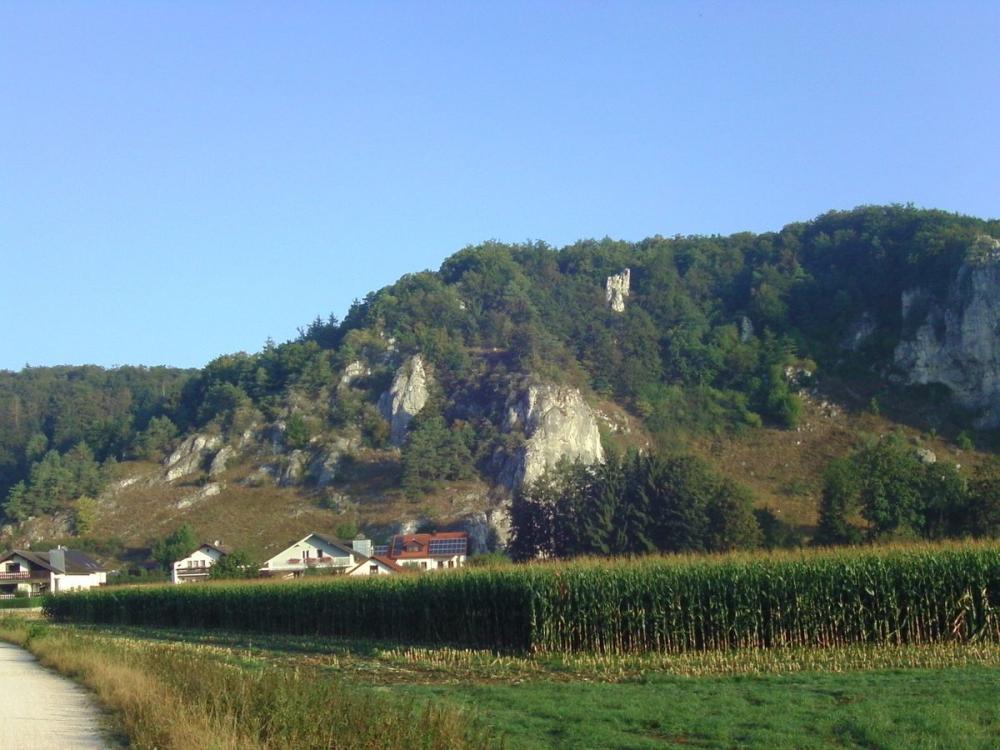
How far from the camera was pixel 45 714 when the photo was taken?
53.3 ft

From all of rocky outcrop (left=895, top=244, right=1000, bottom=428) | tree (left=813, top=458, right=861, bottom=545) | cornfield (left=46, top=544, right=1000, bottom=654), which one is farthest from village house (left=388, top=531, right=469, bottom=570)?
rocky outcrop (left=895, top=244, right=1000, bottom=428)

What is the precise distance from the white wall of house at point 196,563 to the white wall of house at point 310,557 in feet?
17.3

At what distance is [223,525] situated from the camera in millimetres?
100125

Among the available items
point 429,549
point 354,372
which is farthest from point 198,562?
point 354,372

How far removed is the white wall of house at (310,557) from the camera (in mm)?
78875

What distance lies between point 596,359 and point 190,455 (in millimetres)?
49789

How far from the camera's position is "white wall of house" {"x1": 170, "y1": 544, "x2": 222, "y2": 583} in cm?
8194

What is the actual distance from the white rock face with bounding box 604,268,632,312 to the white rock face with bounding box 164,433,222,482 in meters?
56.4

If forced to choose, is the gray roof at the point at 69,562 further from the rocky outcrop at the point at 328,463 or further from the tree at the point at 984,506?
the tree at the point at 984,506

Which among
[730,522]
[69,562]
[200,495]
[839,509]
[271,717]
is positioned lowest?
[69,562]

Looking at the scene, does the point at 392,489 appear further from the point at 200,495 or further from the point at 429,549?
the point at 429,549

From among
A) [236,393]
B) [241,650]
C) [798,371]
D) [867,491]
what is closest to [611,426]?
[798,371]

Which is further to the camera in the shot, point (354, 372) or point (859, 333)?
point (354, 372)

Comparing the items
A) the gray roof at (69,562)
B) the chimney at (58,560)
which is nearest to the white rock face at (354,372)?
the gray roof at (69,562)
